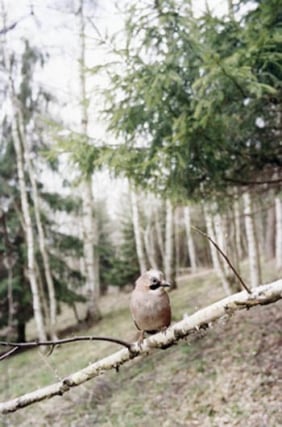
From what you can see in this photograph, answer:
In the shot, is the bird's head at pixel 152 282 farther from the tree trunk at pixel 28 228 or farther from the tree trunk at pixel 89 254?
the tree trunk at pixel 89 254

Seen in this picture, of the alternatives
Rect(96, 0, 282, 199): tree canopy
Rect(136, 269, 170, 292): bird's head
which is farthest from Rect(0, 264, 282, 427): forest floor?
Rect(136, 269, 170, 292): bird's head

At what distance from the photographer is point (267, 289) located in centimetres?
176

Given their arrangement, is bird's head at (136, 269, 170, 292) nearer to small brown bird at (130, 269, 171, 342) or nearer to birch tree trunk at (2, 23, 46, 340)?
small brown bird at (130, 269, 171, 342)

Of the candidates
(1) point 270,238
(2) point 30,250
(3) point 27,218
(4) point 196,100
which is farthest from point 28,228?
(1) point 270,238

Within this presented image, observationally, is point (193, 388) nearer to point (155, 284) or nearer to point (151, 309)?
point (151, 309)

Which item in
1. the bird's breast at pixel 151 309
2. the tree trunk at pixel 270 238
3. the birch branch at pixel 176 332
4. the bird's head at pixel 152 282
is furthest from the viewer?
the tree trunk at pixel 270 238

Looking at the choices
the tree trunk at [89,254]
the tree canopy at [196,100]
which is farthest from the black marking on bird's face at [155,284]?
Answer: the tree trunk at [89,254]

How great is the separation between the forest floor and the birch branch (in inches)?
90.6

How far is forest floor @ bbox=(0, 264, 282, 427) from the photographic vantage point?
5.13 metres

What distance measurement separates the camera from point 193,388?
5875mm

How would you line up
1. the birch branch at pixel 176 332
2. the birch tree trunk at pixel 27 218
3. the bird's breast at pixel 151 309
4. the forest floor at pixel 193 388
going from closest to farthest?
1. the birch branch at pixel 176 332
2. the bird's breast at pixel 151 309
3. the forest floor at pixel 193 388
4. the birch tree trunk at pixel 27 218

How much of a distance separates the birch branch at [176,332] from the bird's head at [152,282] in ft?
0.61

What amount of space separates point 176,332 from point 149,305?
18 cm

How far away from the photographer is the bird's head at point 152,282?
1.94 meters
